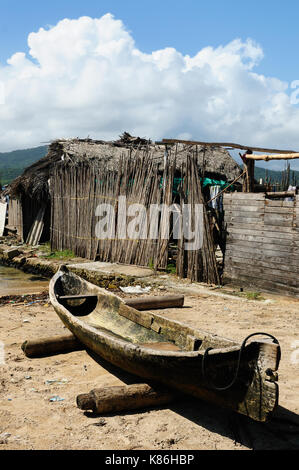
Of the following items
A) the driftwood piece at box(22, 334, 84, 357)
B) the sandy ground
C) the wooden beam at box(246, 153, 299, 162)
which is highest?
the wooden beam at box(246, 153, 299, 162)

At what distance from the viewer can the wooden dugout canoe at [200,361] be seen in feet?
9.25

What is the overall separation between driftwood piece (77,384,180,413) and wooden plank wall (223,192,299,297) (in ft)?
13.7

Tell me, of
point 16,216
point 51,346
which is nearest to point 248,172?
point 51,346

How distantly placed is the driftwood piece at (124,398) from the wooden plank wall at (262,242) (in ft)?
13.7

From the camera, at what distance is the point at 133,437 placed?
3061 mm

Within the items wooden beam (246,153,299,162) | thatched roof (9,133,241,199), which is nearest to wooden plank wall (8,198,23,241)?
thatched roof (9,133,241,199)

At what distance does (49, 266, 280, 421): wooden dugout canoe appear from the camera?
282 cm

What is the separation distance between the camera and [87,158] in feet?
42.1

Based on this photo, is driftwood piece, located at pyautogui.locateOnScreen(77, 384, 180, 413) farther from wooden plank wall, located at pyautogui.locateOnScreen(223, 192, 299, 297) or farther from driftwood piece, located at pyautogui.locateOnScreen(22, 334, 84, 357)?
wooden plank wall, located at pyautogui.locateOnScreen(223, 192, 299, 297)

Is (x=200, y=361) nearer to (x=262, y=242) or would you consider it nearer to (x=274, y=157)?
(x=262, y=242)

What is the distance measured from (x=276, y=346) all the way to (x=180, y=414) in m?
1.14

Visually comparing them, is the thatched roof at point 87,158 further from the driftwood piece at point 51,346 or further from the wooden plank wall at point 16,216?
the driftwood piece at point 51,346
